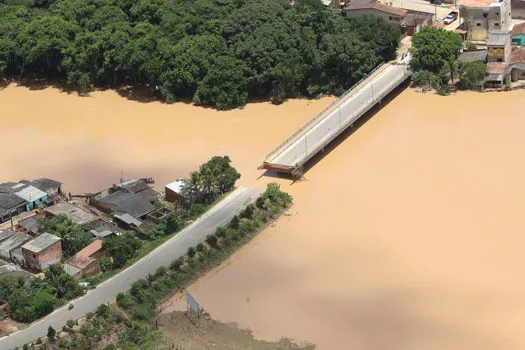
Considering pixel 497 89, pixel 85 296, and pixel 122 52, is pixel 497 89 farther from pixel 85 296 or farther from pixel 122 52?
pixel 85 296

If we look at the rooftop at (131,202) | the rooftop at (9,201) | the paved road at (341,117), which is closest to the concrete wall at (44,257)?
the rooftop at (131,202)

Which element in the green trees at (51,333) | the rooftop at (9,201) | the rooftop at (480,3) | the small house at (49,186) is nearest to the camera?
the green trees at (51,333)

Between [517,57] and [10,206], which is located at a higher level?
[517,57]

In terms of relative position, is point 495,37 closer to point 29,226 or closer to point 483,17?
point 483,17

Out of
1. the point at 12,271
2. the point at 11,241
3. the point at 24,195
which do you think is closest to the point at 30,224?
the point at 11,241

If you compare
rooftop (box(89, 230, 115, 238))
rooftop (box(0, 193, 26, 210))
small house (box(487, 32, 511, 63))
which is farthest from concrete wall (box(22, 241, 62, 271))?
small house (box(487, 32, 511, 63))

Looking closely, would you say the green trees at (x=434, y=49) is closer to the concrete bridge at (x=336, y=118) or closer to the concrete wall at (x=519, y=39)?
the concrete bridge at (x=336, y=118)

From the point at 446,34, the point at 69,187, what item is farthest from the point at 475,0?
the point at 69,187
